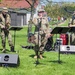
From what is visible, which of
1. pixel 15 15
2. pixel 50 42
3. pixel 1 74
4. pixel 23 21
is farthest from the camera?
pixel 23 21

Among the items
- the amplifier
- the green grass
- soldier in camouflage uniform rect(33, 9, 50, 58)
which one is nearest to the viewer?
the green grass

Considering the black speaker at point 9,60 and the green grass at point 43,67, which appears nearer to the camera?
the green grass at point 43,67

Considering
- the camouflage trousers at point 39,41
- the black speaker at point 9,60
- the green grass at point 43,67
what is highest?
the camouflage trousers at point 39,41

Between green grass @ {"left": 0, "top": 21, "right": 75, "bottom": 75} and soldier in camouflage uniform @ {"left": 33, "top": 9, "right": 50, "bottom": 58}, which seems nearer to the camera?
green grass @ {"left": 0, "top": 21, "right": 75, "bottom": 75}

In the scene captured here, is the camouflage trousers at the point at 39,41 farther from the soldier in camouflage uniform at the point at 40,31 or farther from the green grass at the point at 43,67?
the green grass at the point at 43,67

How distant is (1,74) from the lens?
10.9m

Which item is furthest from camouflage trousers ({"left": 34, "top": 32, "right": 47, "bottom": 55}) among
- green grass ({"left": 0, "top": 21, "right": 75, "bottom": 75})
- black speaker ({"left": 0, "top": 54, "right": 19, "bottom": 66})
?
black speaker ({"left": 0, "top": 54, "right": 19, "bottom": 66})

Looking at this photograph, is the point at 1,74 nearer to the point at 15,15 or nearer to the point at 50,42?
the point at 50,42

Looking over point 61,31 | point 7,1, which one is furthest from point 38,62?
point 7,1

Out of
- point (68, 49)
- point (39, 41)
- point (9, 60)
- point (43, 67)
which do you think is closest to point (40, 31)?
point (39, 41)

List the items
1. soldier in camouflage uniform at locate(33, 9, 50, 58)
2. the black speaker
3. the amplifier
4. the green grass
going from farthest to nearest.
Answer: the amplifier → soldier in camouflage uniform at locate(33, 9, 50, 58) → the black speaker → the green grass

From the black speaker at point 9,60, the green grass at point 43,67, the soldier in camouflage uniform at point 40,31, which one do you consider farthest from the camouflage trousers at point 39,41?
the black speaker at point 9,60

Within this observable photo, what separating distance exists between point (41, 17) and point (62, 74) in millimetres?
2975

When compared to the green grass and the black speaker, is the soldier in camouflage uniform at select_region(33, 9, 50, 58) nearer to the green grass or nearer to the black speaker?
the green grass
